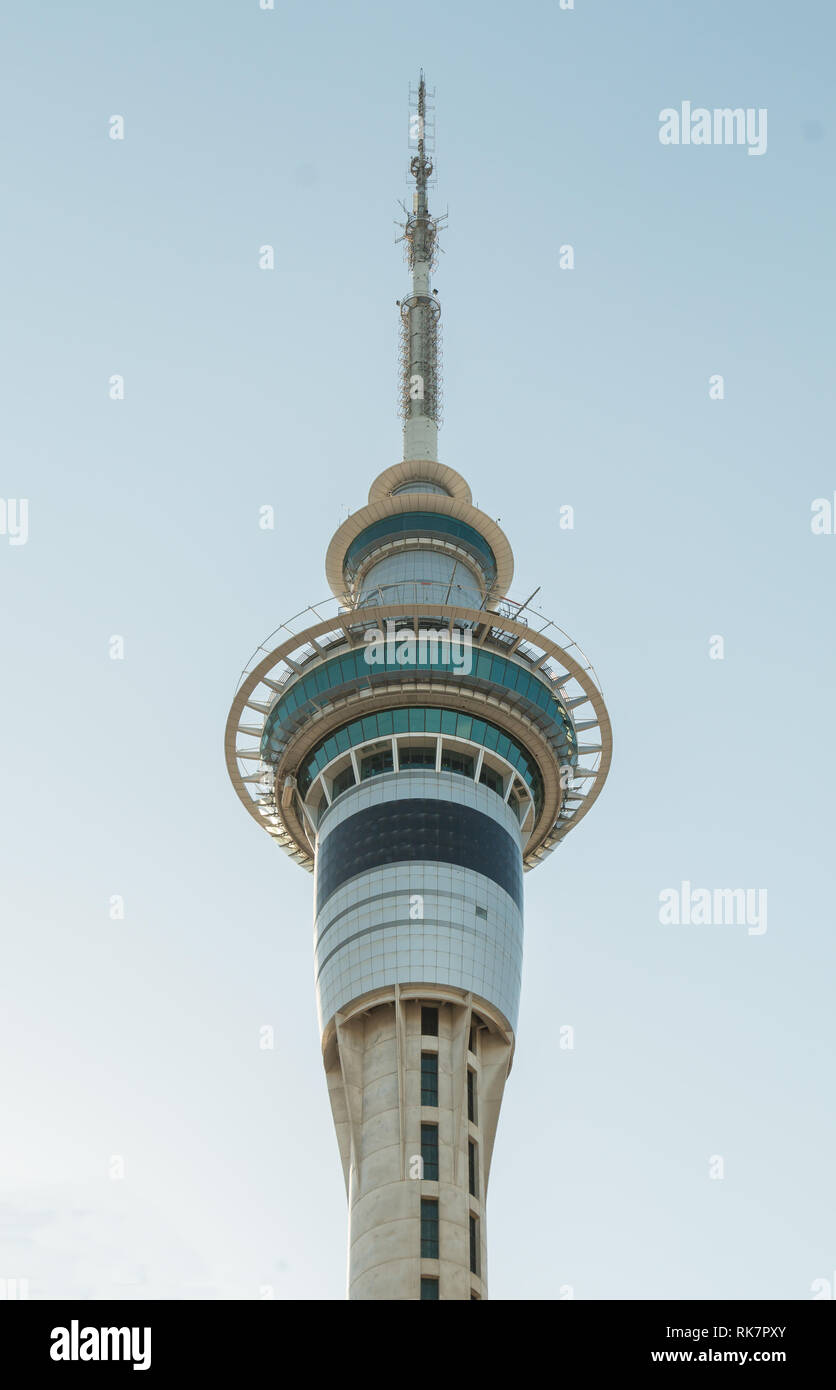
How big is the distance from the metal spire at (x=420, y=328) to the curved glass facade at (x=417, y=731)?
36.0 m

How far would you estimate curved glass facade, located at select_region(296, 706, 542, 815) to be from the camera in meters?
102

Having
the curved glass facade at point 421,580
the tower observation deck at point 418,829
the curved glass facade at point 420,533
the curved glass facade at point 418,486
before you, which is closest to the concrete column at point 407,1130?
the tower observation deck at point 418,829

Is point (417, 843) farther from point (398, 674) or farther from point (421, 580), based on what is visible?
point (421, 580)

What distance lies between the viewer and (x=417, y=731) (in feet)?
335

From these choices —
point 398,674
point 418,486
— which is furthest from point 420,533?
point 398,674

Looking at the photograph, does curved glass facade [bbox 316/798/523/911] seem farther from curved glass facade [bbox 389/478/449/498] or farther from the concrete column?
curved glass facade [bbox 389/478/449/498]

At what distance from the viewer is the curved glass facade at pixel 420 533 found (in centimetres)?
12175

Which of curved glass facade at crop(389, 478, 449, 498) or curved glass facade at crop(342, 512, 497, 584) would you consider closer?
curved glass facade at crop(342, 512, 497, 584)

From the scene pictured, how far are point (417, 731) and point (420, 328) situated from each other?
53282 millimetres

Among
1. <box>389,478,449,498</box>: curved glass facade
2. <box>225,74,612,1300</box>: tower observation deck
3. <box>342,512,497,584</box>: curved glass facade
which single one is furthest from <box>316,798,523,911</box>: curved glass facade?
<box>389,478,449,498</box>: curved glass facade

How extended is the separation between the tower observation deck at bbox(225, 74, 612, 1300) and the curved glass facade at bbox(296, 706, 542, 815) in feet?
0.50
